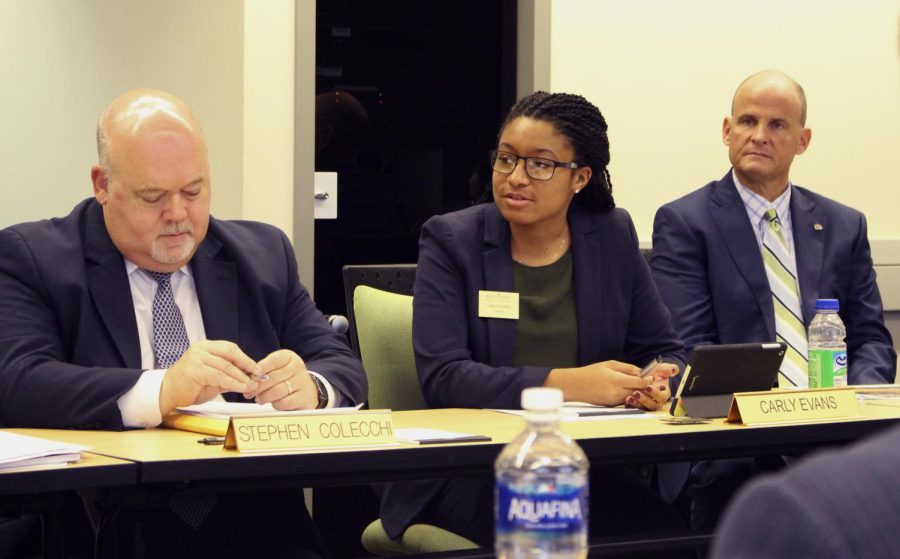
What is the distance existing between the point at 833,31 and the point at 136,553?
401 centimetres

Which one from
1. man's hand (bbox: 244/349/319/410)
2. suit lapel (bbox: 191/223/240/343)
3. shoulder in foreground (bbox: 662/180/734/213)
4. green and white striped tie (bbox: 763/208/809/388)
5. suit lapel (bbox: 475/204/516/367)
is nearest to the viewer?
man's hand (bbox: 244/349/319/410)

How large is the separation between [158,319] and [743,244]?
6.16ft

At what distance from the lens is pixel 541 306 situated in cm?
302

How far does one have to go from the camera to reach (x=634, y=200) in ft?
15.9

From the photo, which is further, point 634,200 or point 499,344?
point 634,200

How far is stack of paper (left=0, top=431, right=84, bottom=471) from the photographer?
5.87 feet

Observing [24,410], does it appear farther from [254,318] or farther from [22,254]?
[254,318]

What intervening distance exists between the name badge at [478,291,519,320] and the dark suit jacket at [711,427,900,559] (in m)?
2.46

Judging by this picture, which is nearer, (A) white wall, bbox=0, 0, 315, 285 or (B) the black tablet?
(B) the black tablet

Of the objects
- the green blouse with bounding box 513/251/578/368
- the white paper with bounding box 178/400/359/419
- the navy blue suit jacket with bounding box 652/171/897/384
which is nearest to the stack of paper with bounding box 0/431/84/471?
the white paper with bounding box 178/400/359/419

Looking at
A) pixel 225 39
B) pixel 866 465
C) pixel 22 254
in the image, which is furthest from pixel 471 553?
pixel 225 39

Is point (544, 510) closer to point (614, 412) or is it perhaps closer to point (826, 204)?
point (614, 412)

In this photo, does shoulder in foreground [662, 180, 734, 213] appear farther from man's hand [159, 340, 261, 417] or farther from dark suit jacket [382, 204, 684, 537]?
man's hand [159, 340, 261, 417]

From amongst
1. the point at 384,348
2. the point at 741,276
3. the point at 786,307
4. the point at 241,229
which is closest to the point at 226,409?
the point at 241,229
